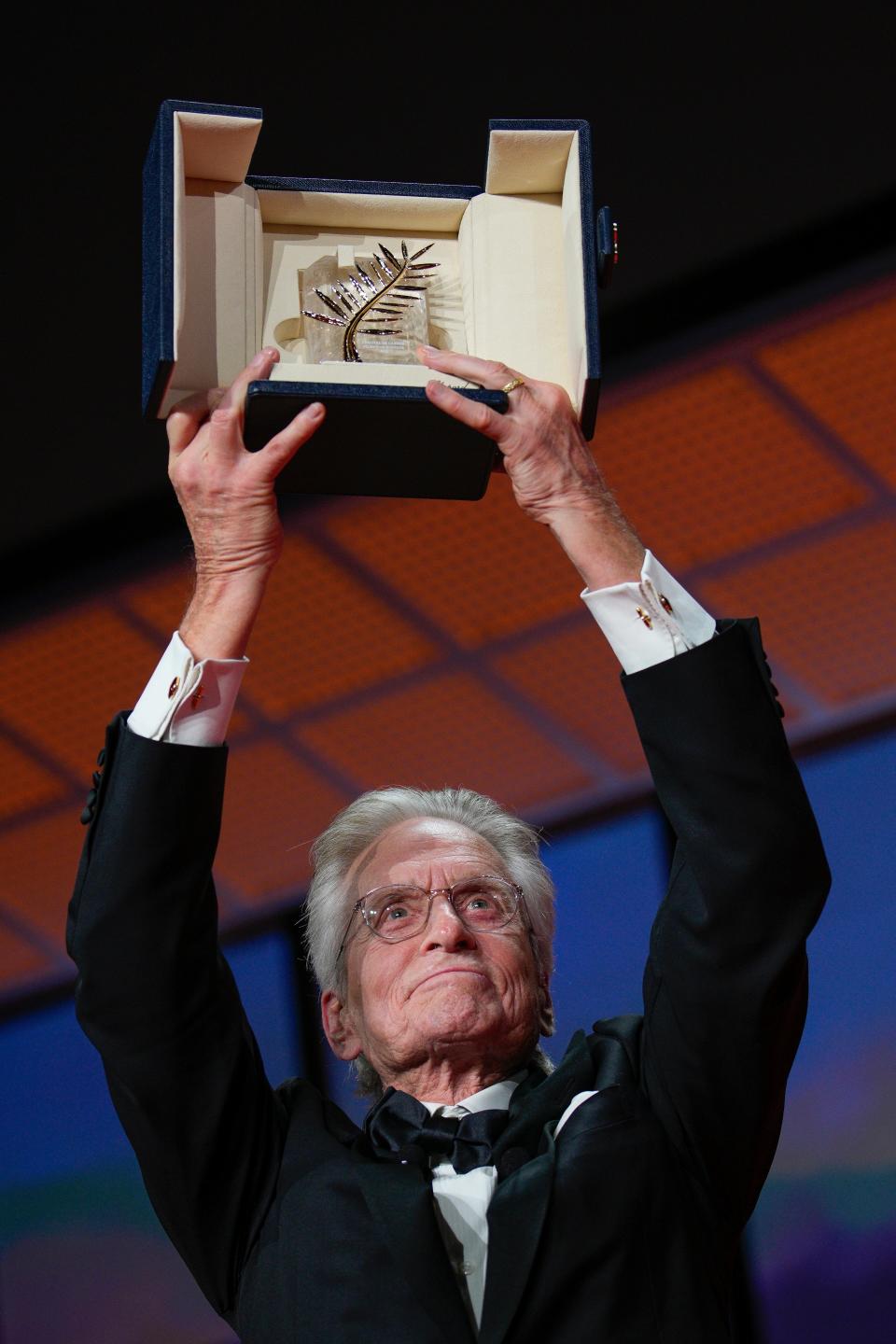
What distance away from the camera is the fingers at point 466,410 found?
1.88m

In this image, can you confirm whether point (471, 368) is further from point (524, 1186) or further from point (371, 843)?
point (524, 1186)

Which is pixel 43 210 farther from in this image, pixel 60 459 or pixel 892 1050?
pixel 892 1050

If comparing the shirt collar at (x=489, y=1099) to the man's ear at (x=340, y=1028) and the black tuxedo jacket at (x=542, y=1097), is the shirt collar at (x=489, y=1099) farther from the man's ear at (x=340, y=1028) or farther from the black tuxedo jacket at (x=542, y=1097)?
the man's ear at (x=340, y=1028)

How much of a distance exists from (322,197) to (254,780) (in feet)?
4.46

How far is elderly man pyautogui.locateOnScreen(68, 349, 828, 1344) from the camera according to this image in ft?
5.89

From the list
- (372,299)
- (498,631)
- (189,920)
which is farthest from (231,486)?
(498,631)

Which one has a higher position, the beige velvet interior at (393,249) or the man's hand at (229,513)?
the beige velvet interior at (393,249)

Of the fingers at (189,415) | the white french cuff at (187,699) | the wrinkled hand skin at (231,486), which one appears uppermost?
the fingers at (189,415)

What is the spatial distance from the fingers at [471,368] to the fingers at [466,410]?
42mm

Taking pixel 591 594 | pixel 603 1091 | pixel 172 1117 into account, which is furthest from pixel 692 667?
pixel 172 1117

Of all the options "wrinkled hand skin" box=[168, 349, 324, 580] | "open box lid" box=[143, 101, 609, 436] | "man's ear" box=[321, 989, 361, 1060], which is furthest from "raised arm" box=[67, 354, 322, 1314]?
"man's ear" box=[321, 989, 361, 1060]

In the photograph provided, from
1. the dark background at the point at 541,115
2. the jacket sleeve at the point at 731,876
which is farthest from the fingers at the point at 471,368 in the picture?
the dark background at the point at 541,115

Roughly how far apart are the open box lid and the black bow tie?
743mm

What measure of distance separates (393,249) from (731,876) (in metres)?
0.88
